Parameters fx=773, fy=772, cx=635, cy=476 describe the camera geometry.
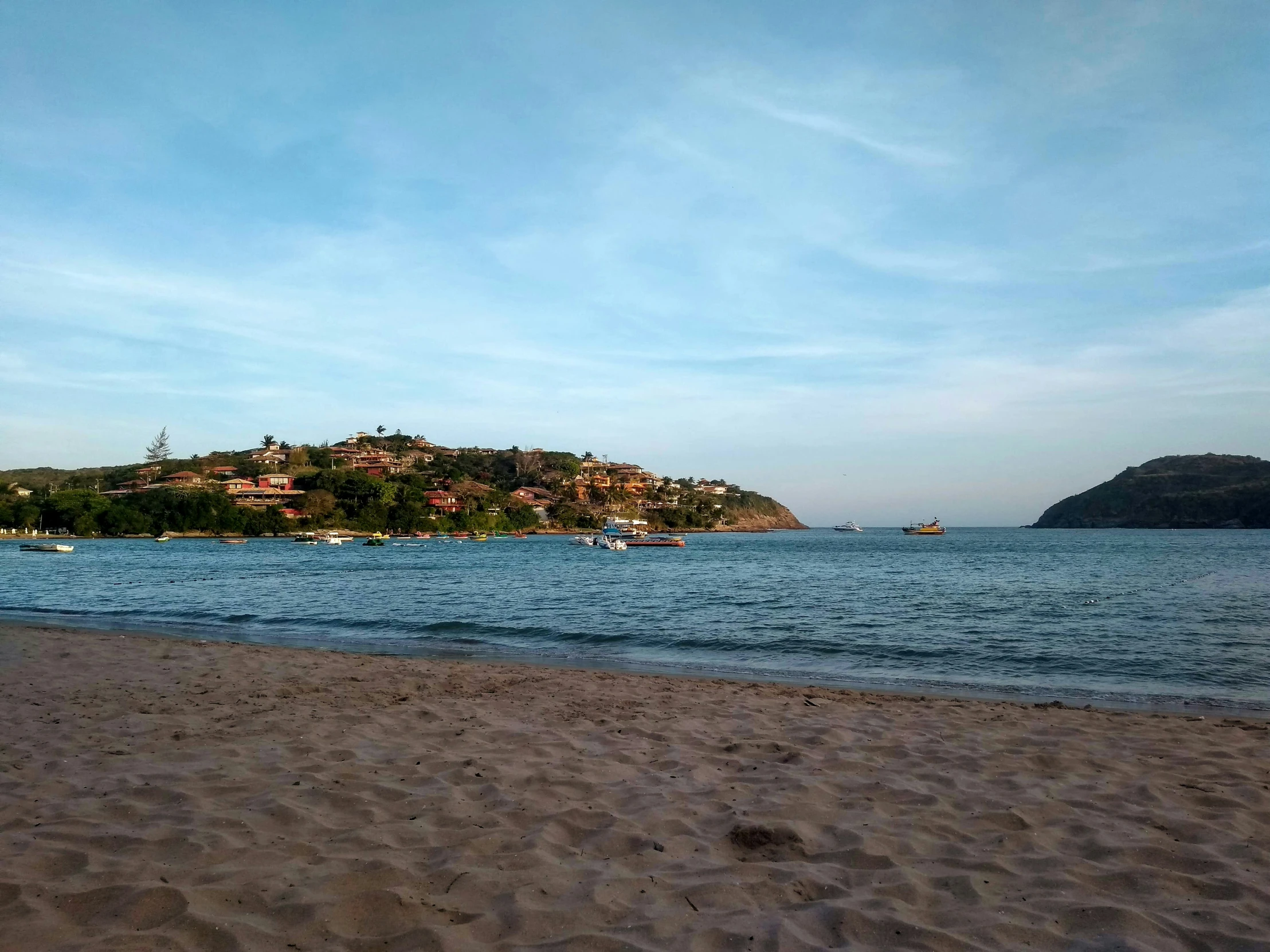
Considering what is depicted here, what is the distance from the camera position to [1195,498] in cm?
17050

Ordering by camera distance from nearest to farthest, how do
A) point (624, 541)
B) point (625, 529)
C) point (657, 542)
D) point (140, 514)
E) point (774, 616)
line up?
1. point (774, 616)
2. point (657, 542)
3. point (624, 541)
4. point (140, 514)
5. point (625, 529)

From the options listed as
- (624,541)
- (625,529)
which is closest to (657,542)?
(624,541)

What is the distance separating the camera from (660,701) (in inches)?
402

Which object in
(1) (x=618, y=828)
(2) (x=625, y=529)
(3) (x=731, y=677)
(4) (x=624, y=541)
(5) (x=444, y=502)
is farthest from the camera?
(5) (x=444, y=502)

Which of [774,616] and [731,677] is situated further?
[774,616]

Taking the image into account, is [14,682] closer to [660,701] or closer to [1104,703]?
[660,701]

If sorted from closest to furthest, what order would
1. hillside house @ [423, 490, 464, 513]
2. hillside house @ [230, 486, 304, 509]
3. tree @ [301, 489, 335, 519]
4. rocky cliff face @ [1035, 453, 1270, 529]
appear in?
tree @ [301, 489, 335, 519]
hillside house @ [230, 486, 304, 509]
hillside house @ [423, 490, 464, 513]
rocky cliff face @ [1035, 453, 1270, 529]

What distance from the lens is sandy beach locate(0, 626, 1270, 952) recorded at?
12.7ft

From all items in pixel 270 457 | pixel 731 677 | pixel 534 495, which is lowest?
pixel 731 677

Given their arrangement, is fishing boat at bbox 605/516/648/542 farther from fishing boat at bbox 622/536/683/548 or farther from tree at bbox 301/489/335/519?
tree at bbox 301/489/335/519

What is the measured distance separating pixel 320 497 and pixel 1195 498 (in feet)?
596

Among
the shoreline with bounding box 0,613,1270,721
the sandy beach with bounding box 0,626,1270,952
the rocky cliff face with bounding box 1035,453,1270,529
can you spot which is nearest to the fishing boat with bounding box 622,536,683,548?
the shoreline with bounding box 0,613,1270,721

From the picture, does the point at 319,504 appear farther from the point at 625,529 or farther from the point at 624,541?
the point at 624,541

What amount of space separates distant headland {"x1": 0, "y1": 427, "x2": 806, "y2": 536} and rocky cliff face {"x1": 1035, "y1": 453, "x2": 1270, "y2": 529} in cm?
9751
